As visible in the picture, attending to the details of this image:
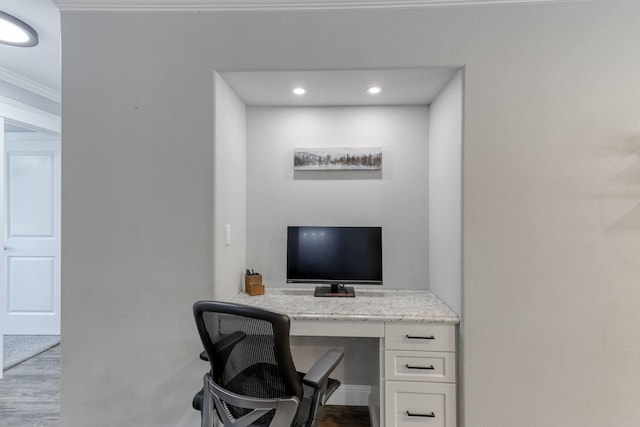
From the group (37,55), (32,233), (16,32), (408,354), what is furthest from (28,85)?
(408,354)

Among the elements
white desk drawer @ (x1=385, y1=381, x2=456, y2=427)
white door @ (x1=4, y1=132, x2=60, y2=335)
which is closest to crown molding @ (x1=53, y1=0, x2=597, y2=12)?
white desk drawer @ (x1=385, y1=381, x2=456, y2=427)

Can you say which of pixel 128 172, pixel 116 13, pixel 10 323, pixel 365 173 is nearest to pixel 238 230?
pixel 128 172

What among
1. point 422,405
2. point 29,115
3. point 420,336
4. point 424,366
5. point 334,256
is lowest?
point 422,405

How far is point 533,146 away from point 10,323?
5.22m

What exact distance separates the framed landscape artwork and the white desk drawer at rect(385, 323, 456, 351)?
3.75 feet

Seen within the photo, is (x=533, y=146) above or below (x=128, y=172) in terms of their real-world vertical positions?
above

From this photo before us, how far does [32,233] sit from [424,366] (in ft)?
13.9

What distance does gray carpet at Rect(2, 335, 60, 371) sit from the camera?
9.29 feet

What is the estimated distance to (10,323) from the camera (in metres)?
3.40

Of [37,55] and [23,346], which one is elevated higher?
[37,55]

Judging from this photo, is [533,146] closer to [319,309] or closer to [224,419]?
[319,309]

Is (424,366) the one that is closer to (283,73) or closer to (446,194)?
(446,194)

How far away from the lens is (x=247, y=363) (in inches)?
48.8

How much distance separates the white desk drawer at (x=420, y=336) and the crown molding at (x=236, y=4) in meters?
1.76
